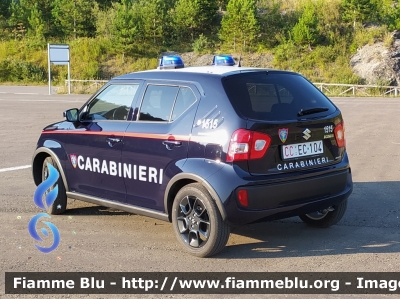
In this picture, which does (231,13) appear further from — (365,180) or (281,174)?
(281,174)

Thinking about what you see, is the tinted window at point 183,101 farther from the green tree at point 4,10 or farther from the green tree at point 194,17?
the green tree at point 4,10

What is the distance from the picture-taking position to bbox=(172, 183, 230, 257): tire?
5082 mm

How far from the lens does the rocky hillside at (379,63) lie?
1804 inches

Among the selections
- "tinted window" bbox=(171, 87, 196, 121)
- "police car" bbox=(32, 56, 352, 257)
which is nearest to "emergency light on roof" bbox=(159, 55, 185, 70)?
"police car" bbox=(32, 56, 352, 257)

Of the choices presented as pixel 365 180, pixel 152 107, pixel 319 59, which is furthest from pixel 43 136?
A: pixel 319 59

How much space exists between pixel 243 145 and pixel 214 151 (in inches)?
10.9

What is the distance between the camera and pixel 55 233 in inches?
242

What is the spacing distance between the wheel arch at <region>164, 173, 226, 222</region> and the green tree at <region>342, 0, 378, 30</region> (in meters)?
52.3

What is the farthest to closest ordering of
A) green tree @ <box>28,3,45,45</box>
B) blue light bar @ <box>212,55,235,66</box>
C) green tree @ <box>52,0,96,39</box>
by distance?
green tree @ <box>52,0,96,39</box>, green tree @ <box>28,3,45,45</box>, blue light bar @ <box>212,55,235,66</box>

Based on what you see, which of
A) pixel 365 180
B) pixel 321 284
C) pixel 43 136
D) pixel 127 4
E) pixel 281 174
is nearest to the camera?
pixel 321 284

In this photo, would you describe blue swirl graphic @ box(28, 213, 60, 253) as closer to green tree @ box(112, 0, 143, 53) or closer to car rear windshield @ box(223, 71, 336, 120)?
car rear windshield @ box(223, 71, 336, 120)

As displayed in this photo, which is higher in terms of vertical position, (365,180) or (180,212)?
(180,212)

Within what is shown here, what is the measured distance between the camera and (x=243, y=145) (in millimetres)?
4973

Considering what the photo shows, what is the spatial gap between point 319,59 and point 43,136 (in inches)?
1842
